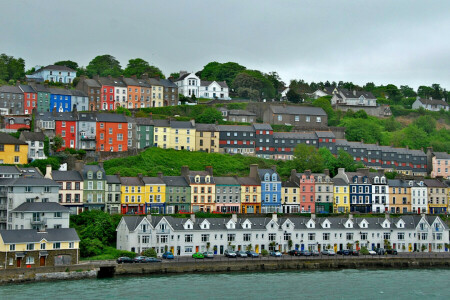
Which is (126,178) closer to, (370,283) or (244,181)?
(244,181)

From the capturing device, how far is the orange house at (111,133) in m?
85.2

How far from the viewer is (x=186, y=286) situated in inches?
2136

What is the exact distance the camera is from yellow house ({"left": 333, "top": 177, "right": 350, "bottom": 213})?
8225 centimetres

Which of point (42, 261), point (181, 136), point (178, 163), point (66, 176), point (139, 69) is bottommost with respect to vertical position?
point (42, 261)

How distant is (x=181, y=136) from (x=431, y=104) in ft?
218

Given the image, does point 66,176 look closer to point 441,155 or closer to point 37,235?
point 37,235

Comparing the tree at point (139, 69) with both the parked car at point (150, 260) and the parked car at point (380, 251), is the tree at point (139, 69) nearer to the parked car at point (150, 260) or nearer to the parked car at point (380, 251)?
the parked car at point (380, 251)

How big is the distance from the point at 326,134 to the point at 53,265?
5212cm

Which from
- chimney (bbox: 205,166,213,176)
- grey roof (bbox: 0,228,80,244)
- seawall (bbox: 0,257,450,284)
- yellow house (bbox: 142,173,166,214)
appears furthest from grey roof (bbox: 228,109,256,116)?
grey roof (bbox: 0,228,80,244)

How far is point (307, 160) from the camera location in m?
86.9

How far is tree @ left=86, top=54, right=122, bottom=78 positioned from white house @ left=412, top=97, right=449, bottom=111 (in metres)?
59.4

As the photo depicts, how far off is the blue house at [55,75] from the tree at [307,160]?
46192 mm

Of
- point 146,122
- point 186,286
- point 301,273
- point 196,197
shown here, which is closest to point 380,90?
point 146,122

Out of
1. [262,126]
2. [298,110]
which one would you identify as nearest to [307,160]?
[262,126]
